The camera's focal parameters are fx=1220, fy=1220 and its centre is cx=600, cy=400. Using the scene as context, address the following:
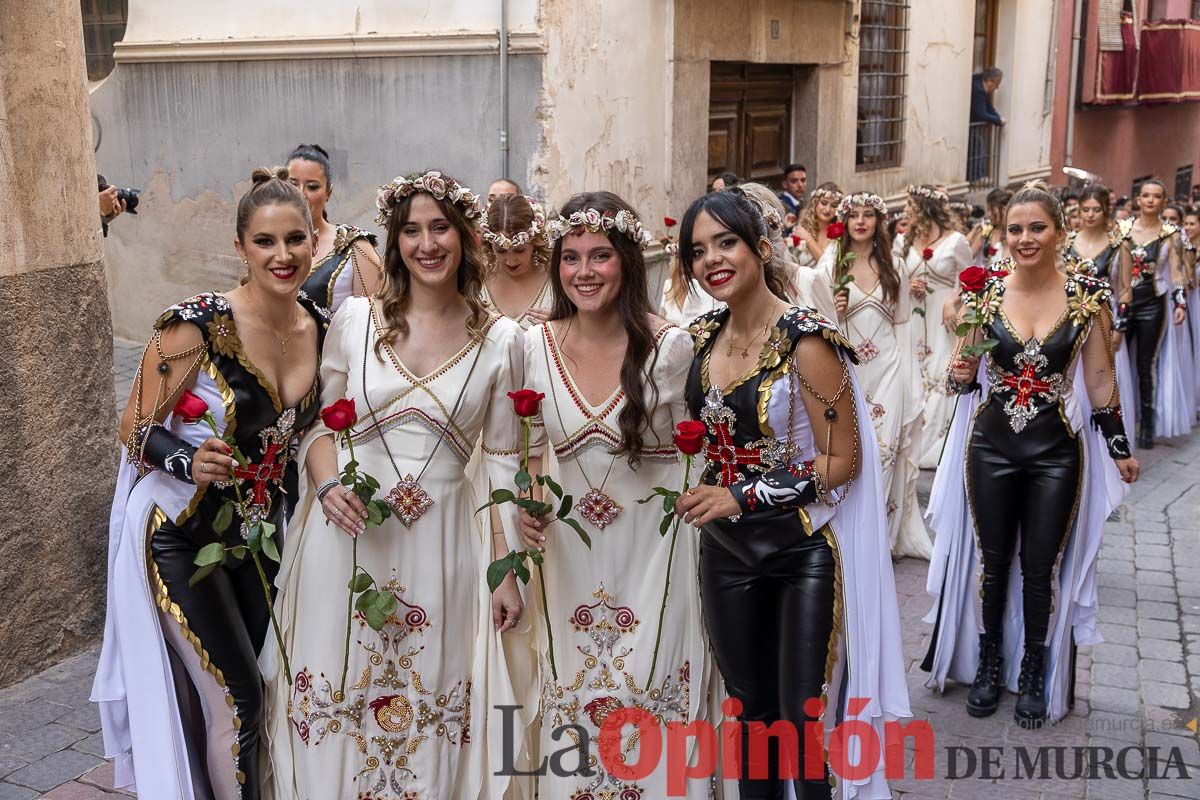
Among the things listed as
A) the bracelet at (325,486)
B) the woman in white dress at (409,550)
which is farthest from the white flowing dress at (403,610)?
the bracelet at (325,486)

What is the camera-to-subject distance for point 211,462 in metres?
3.52

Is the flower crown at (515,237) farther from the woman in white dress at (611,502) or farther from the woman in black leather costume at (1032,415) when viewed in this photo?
the woman in black leather costume at (1032,415)

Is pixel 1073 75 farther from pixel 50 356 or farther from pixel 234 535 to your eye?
pixel 234 535

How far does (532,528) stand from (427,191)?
1086mm

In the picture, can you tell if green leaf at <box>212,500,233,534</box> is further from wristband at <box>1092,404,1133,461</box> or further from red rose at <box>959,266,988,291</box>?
wristband at <box>1092,404,1133,461</box>

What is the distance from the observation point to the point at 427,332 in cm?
383

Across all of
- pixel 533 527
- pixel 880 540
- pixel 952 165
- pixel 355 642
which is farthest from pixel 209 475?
pixel 952 165

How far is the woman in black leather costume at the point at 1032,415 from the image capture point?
195 inches

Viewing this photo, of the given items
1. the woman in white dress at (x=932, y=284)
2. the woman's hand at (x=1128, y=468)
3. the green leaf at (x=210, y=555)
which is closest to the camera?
the green leaf at (x=210, y=555)

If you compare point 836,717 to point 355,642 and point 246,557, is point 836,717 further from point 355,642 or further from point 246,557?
point 246,557

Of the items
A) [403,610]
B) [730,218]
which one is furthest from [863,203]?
[403,610]

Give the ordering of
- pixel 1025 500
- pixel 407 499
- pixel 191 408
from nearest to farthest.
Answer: pixel 191 408 < pixel 407 499 < pixel 1025 500

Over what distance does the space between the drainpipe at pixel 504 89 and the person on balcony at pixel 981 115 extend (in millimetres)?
10736

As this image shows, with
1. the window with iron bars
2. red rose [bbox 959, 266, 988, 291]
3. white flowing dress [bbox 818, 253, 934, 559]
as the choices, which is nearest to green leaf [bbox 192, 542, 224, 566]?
red rose [bbox 959, 266, 988, 291]
